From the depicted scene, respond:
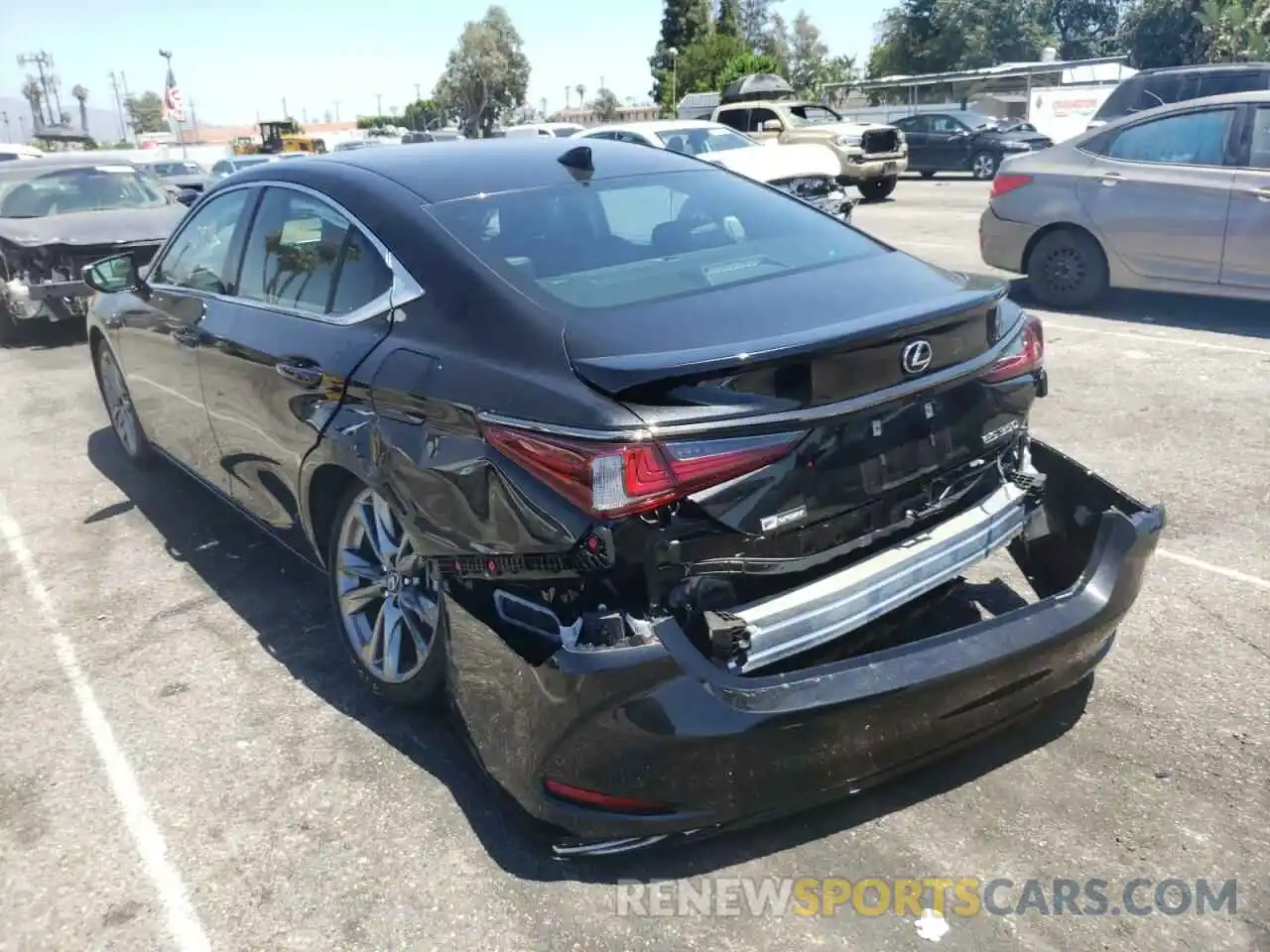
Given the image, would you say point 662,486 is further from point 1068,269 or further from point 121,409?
point 1068,269

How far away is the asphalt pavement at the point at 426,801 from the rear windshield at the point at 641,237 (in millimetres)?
1403

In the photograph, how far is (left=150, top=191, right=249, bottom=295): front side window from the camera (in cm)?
434

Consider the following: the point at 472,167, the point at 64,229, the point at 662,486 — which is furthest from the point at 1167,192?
the point at 64,229

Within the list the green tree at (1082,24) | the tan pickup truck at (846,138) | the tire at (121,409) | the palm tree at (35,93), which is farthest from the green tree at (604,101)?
the tire at (121,409)

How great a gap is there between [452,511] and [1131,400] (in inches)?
196

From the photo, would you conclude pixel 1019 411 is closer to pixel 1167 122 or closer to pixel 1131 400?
pixel 1131 400

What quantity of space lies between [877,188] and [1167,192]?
44.6 feet

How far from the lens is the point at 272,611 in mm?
4305

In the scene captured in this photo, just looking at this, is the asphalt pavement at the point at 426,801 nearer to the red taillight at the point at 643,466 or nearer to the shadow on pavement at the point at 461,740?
the shadow on pavement at the point at 461,740

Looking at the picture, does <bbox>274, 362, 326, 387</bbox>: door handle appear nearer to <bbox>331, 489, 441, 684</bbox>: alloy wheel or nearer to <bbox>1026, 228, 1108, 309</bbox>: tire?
<bbox>331, 489, 441, 684</bbox>: alloy wheel

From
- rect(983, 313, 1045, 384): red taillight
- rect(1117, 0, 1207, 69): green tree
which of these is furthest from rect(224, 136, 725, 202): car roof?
rect(1117, 0, 1207, 69): green tree

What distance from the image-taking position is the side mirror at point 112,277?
5184mm

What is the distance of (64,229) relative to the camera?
1024cm

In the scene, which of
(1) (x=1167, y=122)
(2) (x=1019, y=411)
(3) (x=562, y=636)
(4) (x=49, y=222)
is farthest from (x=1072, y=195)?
(4) (x=49, y=222)
